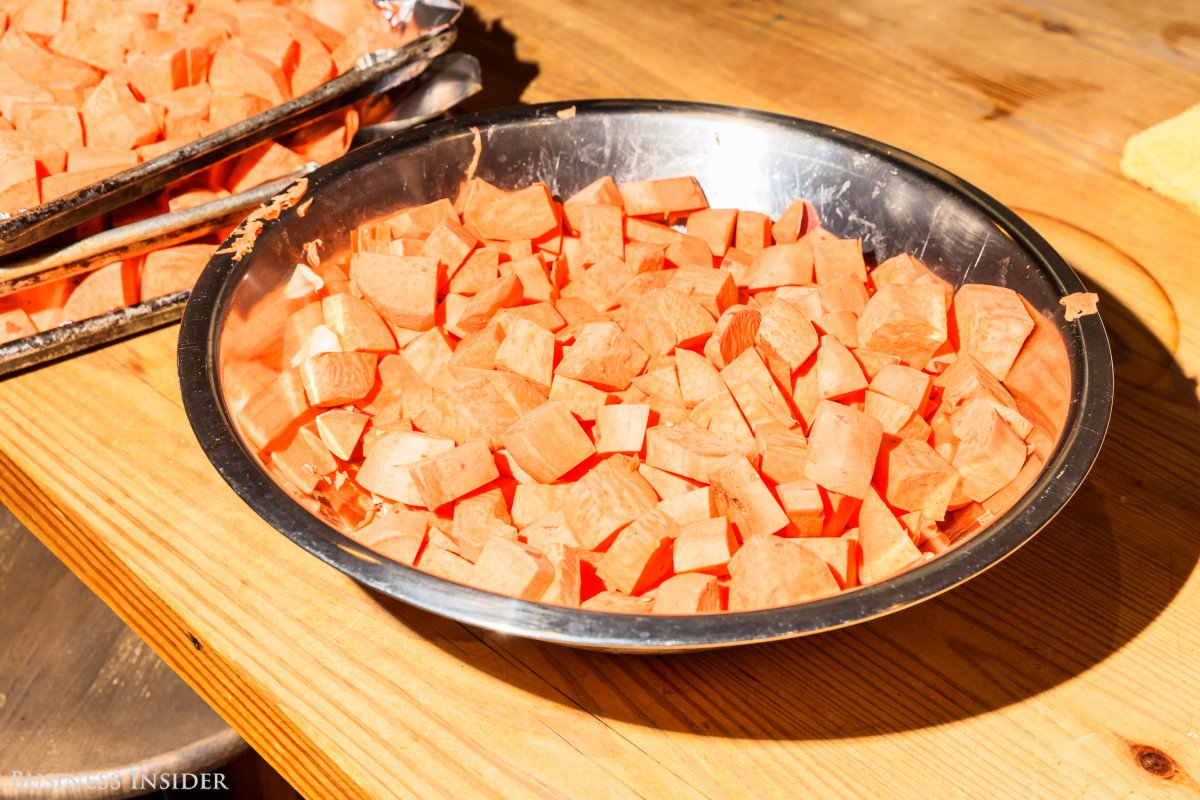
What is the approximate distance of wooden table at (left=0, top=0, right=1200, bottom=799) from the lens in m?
0.73

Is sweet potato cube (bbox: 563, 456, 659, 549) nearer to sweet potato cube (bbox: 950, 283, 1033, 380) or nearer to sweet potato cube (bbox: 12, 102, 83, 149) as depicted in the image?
sweet potato cube (bbox: 950, 283, 1033, 380)

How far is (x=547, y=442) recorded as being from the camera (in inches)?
31.2

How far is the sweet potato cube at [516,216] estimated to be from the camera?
3.35 feet

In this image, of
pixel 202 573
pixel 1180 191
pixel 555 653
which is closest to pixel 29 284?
pixel 202 573

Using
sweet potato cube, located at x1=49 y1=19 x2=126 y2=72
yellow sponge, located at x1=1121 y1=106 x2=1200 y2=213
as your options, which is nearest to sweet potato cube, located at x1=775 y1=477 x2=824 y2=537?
yellow sponge, located at x1=1121 y1=106 x2=1200 y2=213

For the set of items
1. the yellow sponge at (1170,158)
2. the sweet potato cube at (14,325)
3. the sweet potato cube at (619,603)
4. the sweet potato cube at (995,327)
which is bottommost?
the sweet potato cube at (14,325)

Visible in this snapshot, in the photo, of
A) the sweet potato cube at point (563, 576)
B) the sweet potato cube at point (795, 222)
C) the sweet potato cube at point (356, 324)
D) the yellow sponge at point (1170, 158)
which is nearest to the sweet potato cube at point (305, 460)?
the sweet potato cube at point (356, 324)

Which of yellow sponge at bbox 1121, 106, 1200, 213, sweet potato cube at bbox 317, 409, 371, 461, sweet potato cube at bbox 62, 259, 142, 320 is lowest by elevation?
sweet potato cube at bbox 62, 259, 142, 320

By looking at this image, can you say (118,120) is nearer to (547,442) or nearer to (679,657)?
(547,442)

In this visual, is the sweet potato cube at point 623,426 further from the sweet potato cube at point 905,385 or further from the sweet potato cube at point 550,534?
the sweet potato cube at point 905,385

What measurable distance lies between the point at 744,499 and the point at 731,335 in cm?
18

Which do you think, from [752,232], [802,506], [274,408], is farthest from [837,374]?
[274,408]

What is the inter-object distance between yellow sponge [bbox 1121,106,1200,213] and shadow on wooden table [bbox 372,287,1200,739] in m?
0.56

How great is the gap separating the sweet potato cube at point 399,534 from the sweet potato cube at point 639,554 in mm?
138
